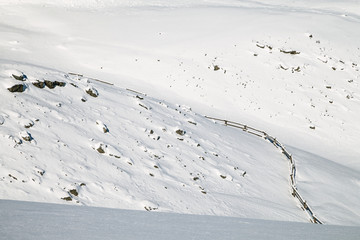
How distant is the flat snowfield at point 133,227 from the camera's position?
9.91 feet

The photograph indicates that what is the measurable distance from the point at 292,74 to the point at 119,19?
19.6m

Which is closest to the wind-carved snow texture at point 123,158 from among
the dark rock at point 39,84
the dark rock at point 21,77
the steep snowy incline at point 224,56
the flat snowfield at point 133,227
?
the dark rock at point 39,84

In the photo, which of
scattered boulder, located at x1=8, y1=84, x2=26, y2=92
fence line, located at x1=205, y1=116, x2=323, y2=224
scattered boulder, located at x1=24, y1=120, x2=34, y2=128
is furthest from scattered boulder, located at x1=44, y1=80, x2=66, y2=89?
fence line, located at x1=205, y1=116, x2=323, y2=224

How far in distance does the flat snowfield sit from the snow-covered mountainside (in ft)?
19.6

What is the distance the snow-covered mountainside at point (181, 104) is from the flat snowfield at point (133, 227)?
5961 millimetres

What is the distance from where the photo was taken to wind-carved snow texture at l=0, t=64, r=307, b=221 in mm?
10023

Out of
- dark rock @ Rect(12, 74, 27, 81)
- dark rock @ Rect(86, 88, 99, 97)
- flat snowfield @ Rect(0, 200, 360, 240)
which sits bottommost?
dark rock @ Rect(86, 88, 99, 97)

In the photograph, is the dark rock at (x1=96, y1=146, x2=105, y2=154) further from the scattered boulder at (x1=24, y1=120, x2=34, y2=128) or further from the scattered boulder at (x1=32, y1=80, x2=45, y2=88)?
the scattered boulder at (x1=32, y1=80, x2=45, y2=88)

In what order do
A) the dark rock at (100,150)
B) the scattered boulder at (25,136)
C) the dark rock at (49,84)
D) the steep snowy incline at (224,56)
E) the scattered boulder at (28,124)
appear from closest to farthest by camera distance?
the scattered boulder at (25,136)
the scattered boulder at (28,124)
the dark rock at (100,150)
the dark rock at (49,84)
the steep snowy incline at (224,56)

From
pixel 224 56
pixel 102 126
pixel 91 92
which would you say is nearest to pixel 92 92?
pixel 91 92

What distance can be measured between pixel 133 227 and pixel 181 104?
719 inches

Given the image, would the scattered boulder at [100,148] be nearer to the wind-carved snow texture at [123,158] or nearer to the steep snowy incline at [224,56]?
the wind-carved snow texture at [123,158]

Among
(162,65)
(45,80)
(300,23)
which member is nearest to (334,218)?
(45,80)

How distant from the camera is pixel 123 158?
12297 mm
